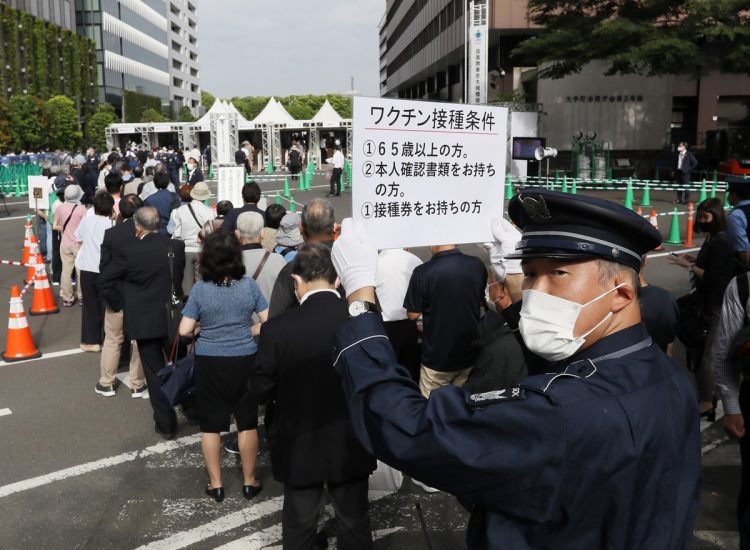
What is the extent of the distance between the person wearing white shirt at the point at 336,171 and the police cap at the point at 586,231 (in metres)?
24.1

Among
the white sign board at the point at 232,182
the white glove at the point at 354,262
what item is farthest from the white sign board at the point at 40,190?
the white glove at the point at 354,262

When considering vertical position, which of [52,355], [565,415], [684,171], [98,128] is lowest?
[52,355]

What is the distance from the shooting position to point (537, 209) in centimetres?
189

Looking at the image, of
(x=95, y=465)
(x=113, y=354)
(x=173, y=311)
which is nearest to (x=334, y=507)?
(x=95, y=465)

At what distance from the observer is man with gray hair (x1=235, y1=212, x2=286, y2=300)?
5.78 m

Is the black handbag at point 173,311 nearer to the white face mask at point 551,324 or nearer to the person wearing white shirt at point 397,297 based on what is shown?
the person wearing white shirt at point 397,297

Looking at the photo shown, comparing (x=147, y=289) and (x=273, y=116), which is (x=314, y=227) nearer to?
(x=147, y=289)

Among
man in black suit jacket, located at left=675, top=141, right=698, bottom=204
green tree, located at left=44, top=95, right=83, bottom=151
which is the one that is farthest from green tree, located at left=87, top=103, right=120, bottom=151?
man in black suit jacket, located at left=675, top=141, right=698, bottom=204

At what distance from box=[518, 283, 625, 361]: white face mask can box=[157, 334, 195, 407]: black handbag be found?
3.65 metres

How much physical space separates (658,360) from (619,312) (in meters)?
0.15

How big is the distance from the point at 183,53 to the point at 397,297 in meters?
123

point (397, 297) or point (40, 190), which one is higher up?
→ point (40, 190)

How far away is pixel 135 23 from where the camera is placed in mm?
89875

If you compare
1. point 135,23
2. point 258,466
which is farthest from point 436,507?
point 135,23
